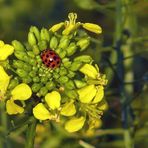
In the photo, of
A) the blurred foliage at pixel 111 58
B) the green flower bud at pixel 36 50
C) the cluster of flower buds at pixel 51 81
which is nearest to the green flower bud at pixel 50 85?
the cluster of flower buds at pixel 51 81

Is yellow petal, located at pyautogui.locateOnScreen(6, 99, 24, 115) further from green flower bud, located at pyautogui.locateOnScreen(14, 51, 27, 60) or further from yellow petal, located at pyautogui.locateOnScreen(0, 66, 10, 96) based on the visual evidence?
green flower bud, located at pyautogui.locateOnScreen(14, 51, 27, 60)

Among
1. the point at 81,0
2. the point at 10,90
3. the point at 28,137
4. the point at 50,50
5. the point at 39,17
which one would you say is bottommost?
the point at 28,137

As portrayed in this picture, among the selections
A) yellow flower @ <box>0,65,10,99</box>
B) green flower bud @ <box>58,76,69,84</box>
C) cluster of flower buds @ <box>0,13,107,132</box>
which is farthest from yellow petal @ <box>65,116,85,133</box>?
yellow flower @ <box>0,65,10,99</box>

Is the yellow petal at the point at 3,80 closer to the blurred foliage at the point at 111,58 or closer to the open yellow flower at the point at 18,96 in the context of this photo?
the open yellow flower at the point at 18,96

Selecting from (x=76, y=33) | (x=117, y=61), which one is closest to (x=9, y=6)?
(x=117, y=61)

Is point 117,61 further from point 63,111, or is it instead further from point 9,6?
point 9,6

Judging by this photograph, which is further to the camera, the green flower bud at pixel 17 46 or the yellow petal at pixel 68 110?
the green flower bud at pixel 17 46
